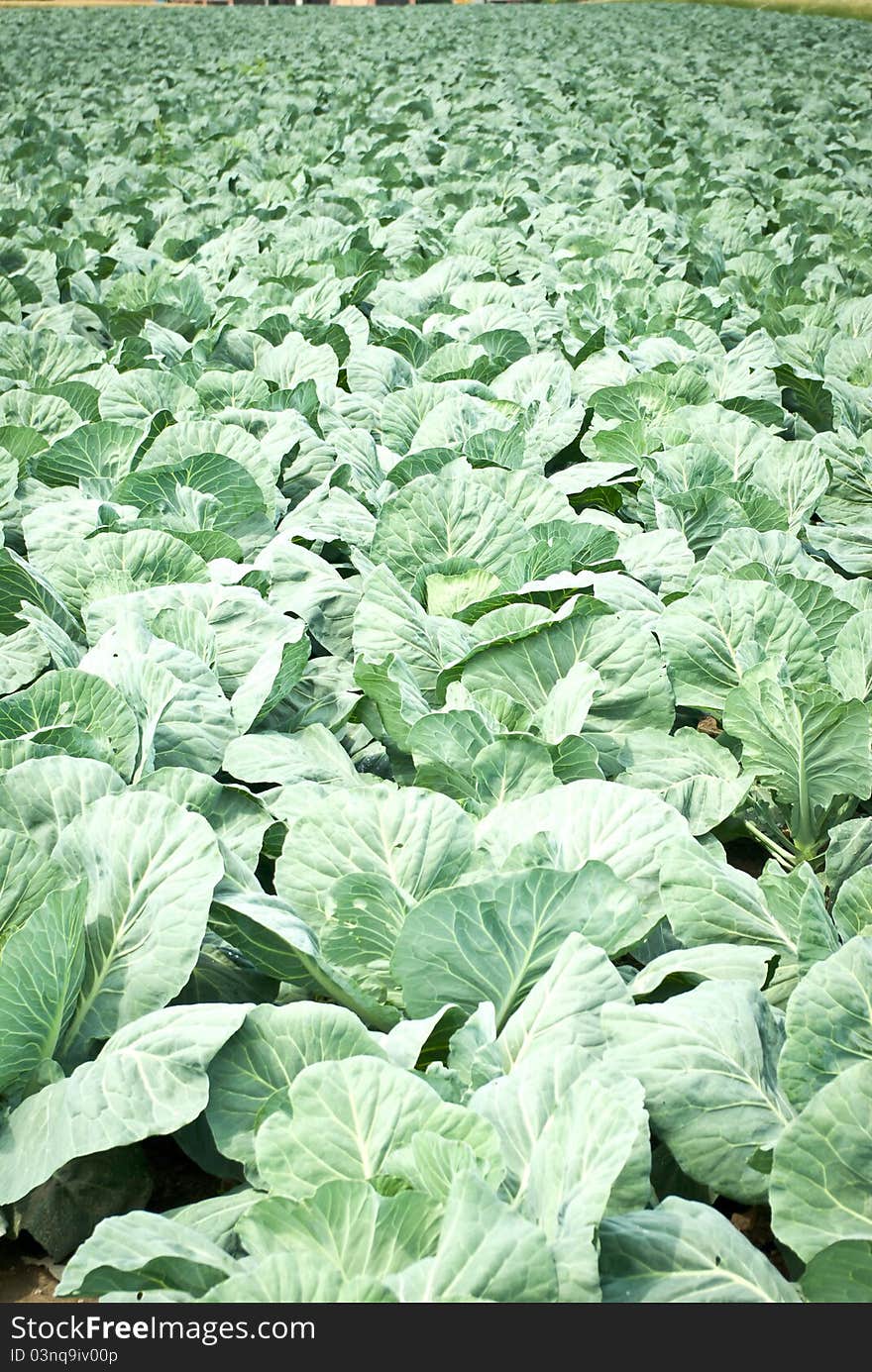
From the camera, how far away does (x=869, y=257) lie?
16.7ft

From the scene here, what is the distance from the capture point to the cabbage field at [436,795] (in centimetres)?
113

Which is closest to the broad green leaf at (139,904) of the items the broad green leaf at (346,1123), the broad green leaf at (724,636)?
the broad green leaf at (346,1123)

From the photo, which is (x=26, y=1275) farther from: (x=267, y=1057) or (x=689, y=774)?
(x=689, y=774)

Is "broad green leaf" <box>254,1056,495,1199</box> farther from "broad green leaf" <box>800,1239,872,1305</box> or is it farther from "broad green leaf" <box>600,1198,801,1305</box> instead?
"broad green leaf" <box>800,1239,872,1305</box>

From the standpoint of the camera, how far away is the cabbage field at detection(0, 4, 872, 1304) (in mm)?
1126

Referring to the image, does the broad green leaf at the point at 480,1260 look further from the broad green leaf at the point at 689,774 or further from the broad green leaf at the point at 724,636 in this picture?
the broad green leaf at the point at 724,636

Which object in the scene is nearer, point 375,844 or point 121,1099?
point 121,1099

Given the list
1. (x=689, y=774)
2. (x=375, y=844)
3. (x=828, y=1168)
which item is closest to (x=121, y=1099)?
(x=375, y=844)

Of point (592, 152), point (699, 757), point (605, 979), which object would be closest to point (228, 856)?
point (605, 979)

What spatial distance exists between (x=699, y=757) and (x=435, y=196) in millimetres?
5223

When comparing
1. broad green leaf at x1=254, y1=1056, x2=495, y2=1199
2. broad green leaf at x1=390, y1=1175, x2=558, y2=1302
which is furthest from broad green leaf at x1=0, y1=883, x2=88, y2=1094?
broad green leaf at x1=390, y1=1175, x2=558, y2=1302

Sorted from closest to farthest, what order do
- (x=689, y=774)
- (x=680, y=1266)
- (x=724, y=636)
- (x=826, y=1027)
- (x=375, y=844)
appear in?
(x=680, y=1266) < (x=826, y=1027) < (x=375, y=844) < (x=689, y=774) < (x=724, y=636)

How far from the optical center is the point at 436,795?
1.56 metres
